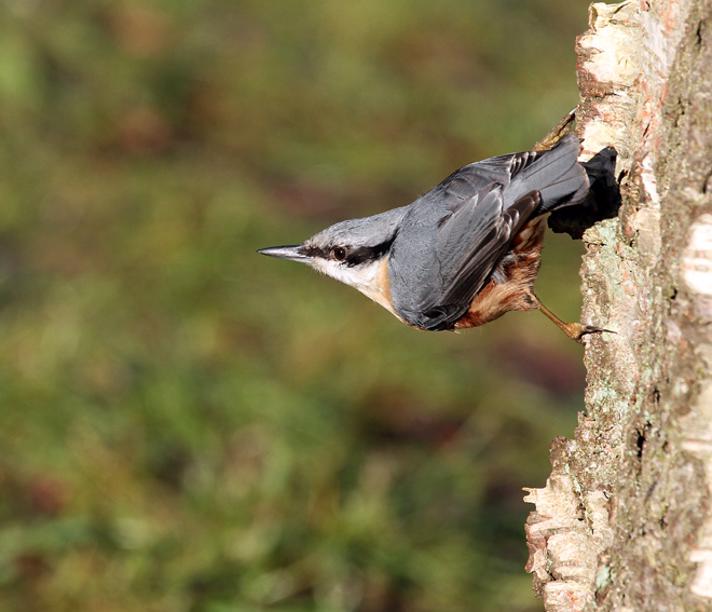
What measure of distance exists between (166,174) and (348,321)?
5.43ft

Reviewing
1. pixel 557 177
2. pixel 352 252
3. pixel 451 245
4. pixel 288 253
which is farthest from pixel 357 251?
pixel 557 177

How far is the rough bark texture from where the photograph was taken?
1.72 metres

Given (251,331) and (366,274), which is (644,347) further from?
(251,331)

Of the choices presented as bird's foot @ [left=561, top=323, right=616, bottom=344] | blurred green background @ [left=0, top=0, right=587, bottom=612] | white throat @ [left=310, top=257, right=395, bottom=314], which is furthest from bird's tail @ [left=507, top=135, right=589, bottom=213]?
blurred green background @ [left=0, top=0, right=587, bottom=612]

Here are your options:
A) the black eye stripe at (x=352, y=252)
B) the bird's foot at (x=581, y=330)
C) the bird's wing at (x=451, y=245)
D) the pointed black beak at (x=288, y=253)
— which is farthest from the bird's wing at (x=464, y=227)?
the pointed black beak at (x=288, y=253)

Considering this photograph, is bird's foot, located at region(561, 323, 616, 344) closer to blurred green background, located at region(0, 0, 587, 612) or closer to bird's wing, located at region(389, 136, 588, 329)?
bird's wing, located at region(389, 136, 588, 329)

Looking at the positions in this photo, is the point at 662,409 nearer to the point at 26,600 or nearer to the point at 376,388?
the point at 26,600

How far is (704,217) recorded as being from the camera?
1.71 m

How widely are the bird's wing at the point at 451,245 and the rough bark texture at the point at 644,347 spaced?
1.11 feet

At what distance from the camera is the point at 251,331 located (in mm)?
4980

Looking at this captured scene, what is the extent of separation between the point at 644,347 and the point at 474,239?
0.80 meters

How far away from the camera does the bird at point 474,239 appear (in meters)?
2.42

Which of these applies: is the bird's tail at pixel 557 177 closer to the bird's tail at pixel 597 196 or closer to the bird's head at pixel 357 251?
the bird's tail at pixel 597 196

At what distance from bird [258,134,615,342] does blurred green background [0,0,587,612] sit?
1071mm
